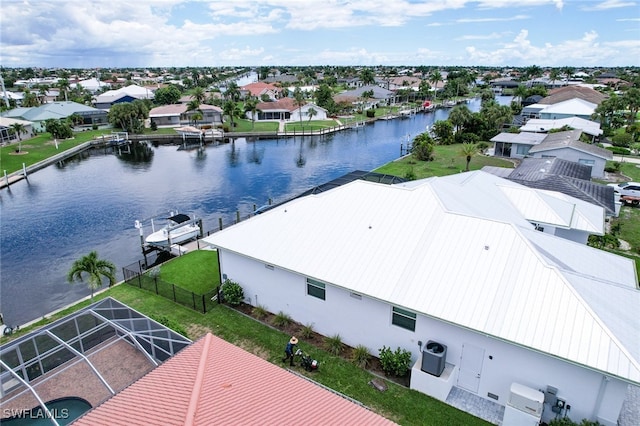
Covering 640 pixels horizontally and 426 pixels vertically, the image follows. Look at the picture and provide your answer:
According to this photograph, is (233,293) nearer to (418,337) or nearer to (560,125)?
(418,337)

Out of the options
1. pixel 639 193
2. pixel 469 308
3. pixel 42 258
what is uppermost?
pixel 469 308

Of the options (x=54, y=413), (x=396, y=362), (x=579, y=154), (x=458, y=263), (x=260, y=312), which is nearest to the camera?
(x=54, y=413)

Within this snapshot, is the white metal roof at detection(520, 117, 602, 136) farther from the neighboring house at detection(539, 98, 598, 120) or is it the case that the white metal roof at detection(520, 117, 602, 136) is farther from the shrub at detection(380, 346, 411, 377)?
the shrub at detection(380, 346, 411, 377)

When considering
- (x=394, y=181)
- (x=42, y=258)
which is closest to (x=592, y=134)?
(x=394, y=181)

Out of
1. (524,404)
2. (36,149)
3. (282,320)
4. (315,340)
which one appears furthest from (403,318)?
(36,149)

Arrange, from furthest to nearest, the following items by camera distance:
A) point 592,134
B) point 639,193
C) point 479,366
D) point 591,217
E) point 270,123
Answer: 1. point 270,123
2. point 592,134
3. point 639,193
4. point 591,217
5. point 479,366

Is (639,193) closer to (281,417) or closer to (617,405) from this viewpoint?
(617,405)
